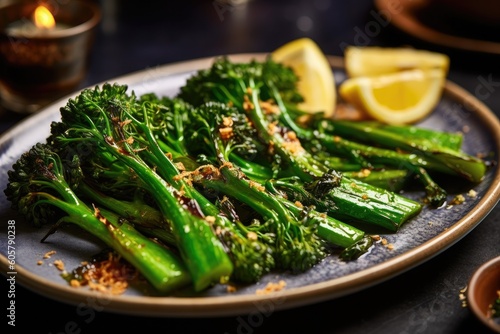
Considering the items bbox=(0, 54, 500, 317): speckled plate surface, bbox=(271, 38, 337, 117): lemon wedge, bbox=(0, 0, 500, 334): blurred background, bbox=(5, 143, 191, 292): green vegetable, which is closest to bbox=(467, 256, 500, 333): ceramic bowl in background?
bbox=(0, 0, 500, 334): blurred background

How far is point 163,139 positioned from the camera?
321 cm

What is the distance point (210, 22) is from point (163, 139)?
3.04 meters

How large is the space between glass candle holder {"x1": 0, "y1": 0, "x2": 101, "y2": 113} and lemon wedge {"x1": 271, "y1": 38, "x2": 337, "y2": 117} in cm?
131

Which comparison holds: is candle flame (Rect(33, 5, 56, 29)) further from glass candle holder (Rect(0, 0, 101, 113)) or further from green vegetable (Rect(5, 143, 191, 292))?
green vegetable (Rect(5, 143, 191, 292))

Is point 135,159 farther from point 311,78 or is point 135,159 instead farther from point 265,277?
point 311,78

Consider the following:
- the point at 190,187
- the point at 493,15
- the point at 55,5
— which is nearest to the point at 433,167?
the point at 190,187

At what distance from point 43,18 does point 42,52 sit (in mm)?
246

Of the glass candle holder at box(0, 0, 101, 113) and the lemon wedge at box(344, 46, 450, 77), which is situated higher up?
the lemon wedge at box(344, 46, 450, 77)

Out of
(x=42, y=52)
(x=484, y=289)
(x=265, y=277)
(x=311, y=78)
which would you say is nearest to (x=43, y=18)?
(x=42, y=52)

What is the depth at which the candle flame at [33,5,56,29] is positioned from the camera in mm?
4316

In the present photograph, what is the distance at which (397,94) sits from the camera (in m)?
4.21

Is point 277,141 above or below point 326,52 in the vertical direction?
above

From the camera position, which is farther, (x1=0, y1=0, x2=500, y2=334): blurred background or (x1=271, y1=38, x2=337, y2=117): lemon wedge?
(x1=271, y1=38, x2=337, y2=117): lemon wedge

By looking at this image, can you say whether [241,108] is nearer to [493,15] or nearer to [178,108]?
[178,108]
